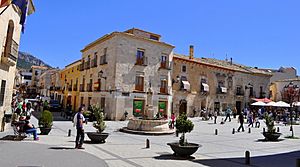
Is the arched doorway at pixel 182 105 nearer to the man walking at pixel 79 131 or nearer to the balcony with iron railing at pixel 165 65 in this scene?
the balcony with iron railing at pixel 165 65

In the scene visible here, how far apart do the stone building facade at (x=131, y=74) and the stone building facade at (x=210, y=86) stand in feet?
8.00

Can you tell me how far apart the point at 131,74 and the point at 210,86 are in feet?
43.1

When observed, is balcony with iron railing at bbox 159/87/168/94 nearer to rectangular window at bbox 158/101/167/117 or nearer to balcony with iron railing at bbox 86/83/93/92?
rectangular window at bbox 158/101/167/117

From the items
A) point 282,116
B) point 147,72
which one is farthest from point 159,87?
point 282,116

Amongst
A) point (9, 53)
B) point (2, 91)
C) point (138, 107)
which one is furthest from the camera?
point (138, 107)

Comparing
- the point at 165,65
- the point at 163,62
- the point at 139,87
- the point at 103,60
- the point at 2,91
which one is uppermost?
the point at 163,62

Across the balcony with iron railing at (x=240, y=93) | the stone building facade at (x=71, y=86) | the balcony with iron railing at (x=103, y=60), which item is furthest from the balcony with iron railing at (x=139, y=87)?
the balcony with iron railing at (x=240, y=93)

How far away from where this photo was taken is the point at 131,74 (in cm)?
2600

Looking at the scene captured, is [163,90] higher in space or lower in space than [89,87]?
lower

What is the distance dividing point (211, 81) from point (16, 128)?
2736 centimetres

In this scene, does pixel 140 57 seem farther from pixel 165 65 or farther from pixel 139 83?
pixel 165 65

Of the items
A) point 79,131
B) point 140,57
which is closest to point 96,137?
point 79,131

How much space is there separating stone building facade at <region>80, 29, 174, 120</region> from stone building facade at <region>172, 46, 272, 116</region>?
8.00 ft

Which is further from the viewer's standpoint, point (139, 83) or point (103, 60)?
point (103, 60)
